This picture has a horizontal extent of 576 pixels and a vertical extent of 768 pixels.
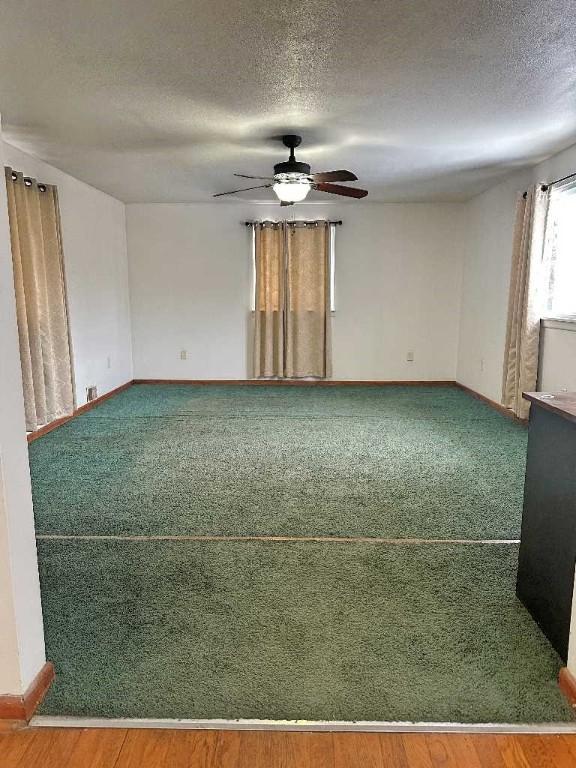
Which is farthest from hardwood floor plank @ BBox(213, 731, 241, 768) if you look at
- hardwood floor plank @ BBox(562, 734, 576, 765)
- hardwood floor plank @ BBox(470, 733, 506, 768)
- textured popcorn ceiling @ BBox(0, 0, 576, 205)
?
textured popcorn ceiling @ BBox(0, 0, 576, 205)

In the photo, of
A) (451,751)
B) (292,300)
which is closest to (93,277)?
(292,300)

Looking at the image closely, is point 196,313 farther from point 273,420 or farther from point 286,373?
point 273,420

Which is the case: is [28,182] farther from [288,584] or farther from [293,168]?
[288,584]

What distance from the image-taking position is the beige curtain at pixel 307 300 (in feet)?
19.7

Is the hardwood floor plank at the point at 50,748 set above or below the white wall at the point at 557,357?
below

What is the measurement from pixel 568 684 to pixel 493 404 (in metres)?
3.88

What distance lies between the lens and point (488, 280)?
5.23m

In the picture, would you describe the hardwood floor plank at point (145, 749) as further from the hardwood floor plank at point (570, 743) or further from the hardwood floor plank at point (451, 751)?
the hardwood floor plank at point (570, 743)

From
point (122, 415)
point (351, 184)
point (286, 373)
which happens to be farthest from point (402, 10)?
point (286, 373)

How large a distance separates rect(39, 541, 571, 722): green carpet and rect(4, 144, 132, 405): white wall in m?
3.03

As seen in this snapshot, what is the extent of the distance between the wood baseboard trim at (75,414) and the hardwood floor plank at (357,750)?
337cm

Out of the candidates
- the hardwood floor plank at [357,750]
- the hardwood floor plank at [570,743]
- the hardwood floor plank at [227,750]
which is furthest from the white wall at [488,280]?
the hardwood floor plank at [227,750]

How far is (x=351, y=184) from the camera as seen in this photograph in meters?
5.06

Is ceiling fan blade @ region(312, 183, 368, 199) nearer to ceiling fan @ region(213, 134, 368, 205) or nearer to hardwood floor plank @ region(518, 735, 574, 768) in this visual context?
ceiling fan @ region(213, 134, 368, 205)
